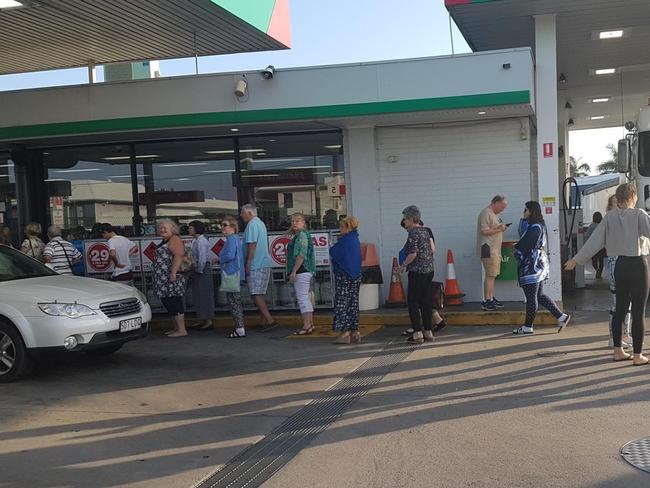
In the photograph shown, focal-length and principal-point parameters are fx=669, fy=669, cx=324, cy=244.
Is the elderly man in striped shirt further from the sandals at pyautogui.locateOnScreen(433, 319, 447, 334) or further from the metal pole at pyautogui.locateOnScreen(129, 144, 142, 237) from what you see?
the sandals at pyautogui.locateOnScreen(433, 319, 447, 334)

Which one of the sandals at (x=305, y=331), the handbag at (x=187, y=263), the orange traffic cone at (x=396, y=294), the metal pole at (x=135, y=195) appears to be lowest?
the sandals at (x=305, y=331)

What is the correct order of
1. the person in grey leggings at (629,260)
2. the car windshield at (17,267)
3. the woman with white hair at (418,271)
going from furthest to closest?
the woman with white hair at (418,271) → the car windshield at (17,267) → the person in grey leggings at (629,260)

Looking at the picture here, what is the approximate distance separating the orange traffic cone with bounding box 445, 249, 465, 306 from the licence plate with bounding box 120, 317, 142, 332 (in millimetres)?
5019

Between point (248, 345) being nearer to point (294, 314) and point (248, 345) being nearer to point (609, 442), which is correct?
point (294, 314)

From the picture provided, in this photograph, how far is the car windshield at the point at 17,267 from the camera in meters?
8.01

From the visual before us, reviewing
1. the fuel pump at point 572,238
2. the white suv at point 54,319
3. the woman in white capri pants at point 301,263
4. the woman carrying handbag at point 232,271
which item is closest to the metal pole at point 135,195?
the woman carrying handbag at point 232,271

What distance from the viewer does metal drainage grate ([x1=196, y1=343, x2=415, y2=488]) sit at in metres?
4.48

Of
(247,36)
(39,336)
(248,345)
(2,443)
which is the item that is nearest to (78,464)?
(2,443)

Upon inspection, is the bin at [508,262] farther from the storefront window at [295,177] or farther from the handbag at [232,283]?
the handbag at [232,283]

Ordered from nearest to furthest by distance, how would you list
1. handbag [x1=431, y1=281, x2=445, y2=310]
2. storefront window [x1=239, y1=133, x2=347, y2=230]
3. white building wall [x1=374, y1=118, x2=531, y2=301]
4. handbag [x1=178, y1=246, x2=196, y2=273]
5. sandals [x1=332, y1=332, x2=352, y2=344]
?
sandals [x1=332, y1=332, x2=352, y2=344] < handbag [x1=431, y1=281, x2=445, y2=310] < handbag [x1=178, y1=246, x2=196, y2=273] < white building wall [x1=374, y1=118, x2=531, y2=301] < storefront window [x1=239, y1=133, x2=347, y2=230]

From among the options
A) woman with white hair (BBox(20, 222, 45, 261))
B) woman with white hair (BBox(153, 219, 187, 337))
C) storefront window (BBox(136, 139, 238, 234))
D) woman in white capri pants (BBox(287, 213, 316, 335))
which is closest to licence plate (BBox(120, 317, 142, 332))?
woman with white hair (BBox(153, 219, 187, 337))

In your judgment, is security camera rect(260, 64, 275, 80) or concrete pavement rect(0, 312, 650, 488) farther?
security camera rect(260, 64, 275, 80)

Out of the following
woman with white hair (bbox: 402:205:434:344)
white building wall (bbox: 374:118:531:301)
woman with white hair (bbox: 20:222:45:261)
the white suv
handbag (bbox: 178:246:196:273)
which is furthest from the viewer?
white building wall (bbox: 374:118:531:301)

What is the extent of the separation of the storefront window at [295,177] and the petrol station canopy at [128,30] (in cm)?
193
